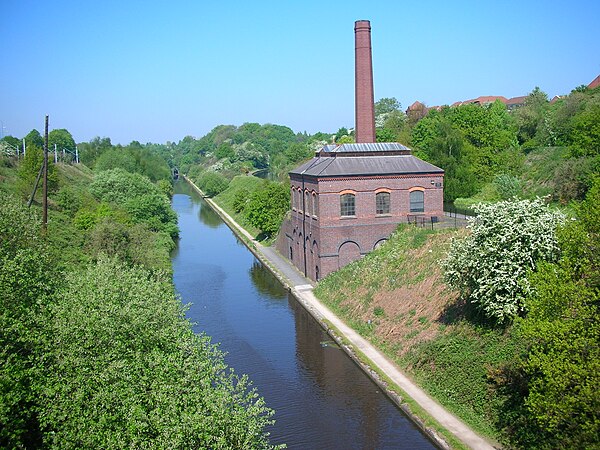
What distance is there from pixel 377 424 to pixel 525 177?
142 ft

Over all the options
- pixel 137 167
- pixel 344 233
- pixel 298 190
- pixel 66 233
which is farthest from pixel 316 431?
pixel 137 167

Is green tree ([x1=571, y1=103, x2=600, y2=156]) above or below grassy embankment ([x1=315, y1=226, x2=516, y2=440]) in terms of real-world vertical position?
above

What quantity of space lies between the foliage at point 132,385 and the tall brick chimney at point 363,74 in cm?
2509

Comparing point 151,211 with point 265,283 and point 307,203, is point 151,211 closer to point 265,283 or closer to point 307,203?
point 265,283

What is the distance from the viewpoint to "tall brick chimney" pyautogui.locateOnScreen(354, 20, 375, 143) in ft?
125

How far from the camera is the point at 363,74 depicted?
38125 millimetres

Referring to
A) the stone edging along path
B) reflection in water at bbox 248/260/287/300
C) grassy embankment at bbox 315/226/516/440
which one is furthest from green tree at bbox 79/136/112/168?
grassy embankment at bbox 315/226/516/440

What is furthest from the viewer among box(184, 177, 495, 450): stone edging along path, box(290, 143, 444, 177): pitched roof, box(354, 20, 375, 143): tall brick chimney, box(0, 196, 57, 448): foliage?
box(354, 20, 375, 143): tall brick chimney

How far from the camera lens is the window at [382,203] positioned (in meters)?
33.9

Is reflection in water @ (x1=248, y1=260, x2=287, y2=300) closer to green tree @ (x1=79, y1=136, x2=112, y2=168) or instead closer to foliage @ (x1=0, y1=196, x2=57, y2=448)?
foliage @ (x1=0, y1=196, x2=57, y2=448)

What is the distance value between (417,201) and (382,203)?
207 cm

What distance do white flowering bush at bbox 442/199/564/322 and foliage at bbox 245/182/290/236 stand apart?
97.0 feet

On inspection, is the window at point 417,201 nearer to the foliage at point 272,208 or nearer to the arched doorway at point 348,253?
the arched doorway at point 348,253

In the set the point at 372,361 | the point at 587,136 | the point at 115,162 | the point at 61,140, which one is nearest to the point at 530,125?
the point at 587,136
